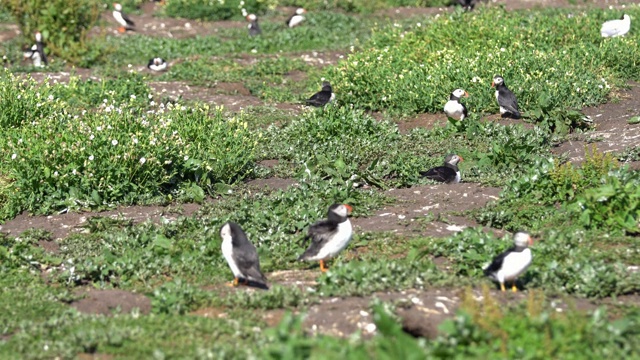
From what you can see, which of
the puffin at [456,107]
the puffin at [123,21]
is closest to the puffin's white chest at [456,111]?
the puffin at [456,107]

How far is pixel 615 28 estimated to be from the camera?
19.8m

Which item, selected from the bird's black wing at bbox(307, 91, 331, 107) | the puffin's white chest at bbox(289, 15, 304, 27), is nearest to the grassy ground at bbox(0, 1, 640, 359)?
the bird's black wing at bbox(307, 91, 331, 107)

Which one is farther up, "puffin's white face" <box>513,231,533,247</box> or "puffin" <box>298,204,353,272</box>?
"puffin's white face" <box>513,231,533,247</box>

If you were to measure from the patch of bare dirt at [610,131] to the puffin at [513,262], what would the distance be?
4226 millimetres

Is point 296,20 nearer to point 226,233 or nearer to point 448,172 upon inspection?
point 448,172

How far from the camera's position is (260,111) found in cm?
1738

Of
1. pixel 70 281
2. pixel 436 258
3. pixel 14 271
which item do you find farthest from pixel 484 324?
pixel 14 271

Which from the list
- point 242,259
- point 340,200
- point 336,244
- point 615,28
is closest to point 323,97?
point 340,200

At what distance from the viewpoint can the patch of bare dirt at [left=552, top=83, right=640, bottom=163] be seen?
46.2ft

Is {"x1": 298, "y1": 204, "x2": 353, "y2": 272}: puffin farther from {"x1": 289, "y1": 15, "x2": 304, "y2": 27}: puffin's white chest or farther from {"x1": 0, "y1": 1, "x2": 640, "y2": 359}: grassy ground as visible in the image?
{"x1": 289, "y1": 15, "x2": 304, "y2": 27}: puffin's white chest

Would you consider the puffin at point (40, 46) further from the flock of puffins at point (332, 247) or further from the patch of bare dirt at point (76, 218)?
the flock of puffins at point (332, 247)

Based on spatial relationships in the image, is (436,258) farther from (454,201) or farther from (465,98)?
(465,98)

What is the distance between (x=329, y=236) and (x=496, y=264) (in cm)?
176

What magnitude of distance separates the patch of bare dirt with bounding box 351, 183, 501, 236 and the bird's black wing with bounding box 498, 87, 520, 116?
2894mm
